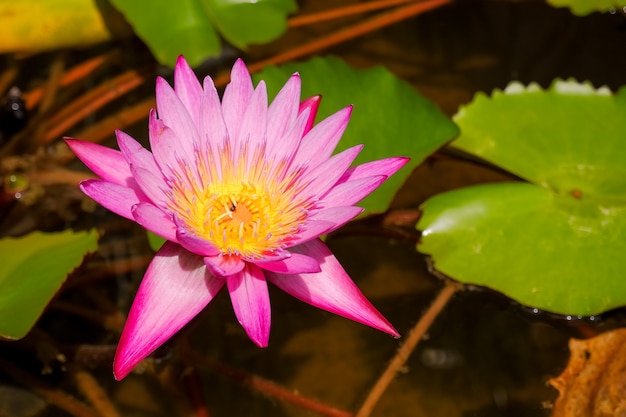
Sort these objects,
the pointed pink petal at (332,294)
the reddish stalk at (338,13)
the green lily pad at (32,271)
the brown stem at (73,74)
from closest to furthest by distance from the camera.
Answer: the pointed pink petal at (332,294), the green lily pad at (32,271), the brown stem at (73,74), the reddish stalk at (338,13)

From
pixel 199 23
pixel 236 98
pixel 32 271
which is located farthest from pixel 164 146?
pixel 199 23

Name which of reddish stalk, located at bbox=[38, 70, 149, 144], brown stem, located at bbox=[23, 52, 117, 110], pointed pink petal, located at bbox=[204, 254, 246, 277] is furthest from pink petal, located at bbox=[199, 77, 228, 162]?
brown stem, located at bbox=[23, 52, 117, 110]

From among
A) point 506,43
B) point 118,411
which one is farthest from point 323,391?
point 506,43

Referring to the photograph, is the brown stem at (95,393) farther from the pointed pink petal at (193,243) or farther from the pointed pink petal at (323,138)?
the pointed pink petal at (323,138)

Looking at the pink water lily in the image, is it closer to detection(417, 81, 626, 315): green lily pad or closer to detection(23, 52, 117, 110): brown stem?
detection(417, 81, 626, 315): green lily pad

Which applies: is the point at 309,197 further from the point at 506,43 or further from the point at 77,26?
the point at 506,43

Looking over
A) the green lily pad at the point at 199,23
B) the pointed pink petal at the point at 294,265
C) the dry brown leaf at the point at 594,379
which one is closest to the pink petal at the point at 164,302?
the pointed pink petal at the point at 294,265

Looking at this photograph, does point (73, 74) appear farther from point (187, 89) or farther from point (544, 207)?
point (544, 207)
